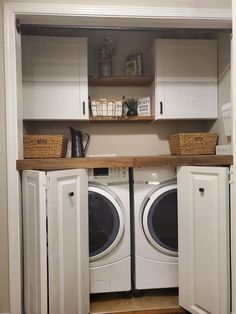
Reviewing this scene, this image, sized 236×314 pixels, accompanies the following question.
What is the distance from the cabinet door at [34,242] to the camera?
5.31 ft

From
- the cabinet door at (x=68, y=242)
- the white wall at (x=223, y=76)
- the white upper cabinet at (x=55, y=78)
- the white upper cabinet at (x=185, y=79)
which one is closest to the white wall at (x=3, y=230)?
the cabinet door at (x=68, y=242)

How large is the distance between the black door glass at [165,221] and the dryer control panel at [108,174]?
1.02ft

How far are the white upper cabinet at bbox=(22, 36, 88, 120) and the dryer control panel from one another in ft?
2.05

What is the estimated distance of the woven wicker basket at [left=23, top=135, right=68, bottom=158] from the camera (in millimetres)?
2135

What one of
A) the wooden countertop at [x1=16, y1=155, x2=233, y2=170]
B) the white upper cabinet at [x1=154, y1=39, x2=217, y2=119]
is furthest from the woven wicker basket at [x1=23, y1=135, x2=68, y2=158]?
the white upper cabinet at [x1=154, y1=39, x2=217, y2=119]

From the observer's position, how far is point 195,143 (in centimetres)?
235

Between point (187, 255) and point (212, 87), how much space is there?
150cm

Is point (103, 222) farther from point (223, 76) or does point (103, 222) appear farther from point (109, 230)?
point (223, 76)

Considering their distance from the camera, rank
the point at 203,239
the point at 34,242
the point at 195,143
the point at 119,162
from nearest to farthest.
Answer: the point at 34,242
the point at 203,239
the point at 119,162
the point at 195,143

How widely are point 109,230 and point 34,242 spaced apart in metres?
0.59

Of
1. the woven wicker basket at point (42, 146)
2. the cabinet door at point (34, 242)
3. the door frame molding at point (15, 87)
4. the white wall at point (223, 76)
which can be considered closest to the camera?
the cabinet door at point (34, 242)

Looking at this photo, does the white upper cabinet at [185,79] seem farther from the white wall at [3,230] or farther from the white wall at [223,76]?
the white wall at [3,230]

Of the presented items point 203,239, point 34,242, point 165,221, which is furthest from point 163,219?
point 34,242

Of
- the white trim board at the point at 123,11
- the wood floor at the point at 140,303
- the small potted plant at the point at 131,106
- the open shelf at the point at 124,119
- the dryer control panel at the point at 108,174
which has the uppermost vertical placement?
the white trim board at the point at 123,11
